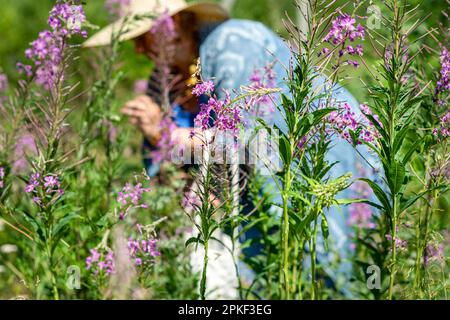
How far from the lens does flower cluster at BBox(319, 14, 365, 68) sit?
2.02 metres

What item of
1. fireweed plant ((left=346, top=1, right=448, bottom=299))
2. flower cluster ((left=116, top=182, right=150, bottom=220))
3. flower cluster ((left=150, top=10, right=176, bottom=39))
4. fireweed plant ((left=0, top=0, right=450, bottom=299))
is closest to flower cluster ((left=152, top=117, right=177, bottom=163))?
fireweed plant ((left=0, top=0, right=450, bottom=299))

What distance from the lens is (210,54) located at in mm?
3480

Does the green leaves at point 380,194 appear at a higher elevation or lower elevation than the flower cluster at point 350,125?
lower

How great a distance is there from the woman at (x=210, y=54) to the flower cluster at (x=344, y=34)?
842 mm

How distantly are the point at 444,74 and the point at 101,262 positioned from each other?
57.5 inches

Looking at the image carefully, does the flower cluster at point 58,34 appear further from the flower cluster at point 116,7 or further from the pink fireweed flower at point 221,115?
the flower cluster at point 116,7

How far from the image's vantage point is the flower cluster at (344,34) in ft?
6.64

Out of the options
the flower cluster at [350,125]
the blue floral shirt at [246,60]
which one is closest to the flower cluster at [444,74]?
the flower cluster at [350,125]

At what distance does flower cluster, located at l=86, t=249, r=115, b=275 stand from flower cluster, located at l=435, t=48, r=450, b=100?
137 cm

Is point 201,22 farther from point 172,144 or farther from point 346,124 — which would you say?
point 346,124

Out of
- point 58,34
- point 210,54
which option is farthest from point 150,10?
point 58,34

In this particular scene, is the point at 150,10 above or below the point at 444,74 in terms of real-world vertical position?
above

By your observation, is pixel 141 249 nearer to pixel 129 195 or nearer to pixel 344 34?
pixel 129 195
